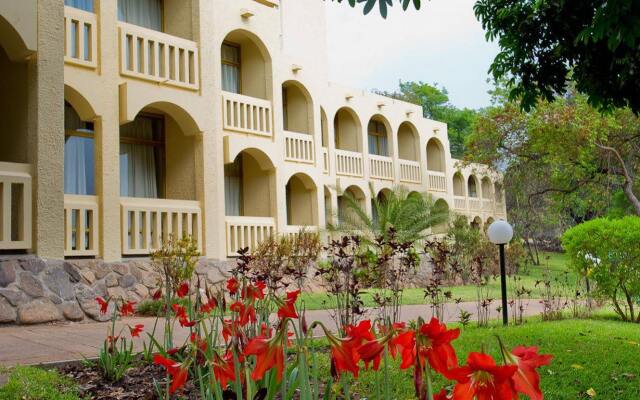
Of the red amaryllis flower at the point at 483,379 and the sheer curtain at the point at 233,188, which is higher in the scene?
the sheer curtain at the point at 233,188

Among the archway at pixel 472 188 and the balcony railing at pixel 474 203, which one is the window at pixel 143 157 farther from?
the archway at pixel 472 188

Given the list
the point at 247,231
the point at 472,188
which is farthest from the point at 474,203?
the point at 247,231

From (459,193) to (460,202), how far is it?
1.39m

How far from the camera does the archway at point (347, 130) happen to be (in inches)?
896

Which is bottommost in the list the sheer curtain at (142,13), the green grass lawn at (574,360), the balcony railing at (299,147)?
the green grass lawn at (574,360)

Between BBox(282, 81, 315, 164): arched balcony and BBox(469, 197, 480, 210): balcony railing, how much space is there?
1359 centimetres

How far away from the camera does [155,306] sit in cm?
1070

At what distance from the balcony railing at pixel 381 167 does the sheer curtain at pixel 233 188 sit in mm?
7183

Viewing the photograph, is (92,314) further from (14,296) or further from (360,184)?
(360,184)

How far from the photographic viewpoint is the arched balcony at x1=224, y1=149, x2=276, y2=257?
1519 cm

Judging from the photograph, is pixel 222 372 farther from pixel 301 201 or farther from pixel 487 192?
pixel 487 192

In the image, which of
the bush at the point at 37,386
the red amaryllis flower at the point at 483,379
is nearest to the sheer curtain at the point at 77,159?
the bush at the point at 37,386

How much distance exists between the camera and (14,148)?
9.92 meters

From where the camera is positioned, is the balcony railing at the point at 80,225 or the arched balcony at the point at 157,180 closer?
the balcony railing at the point at 80,225
